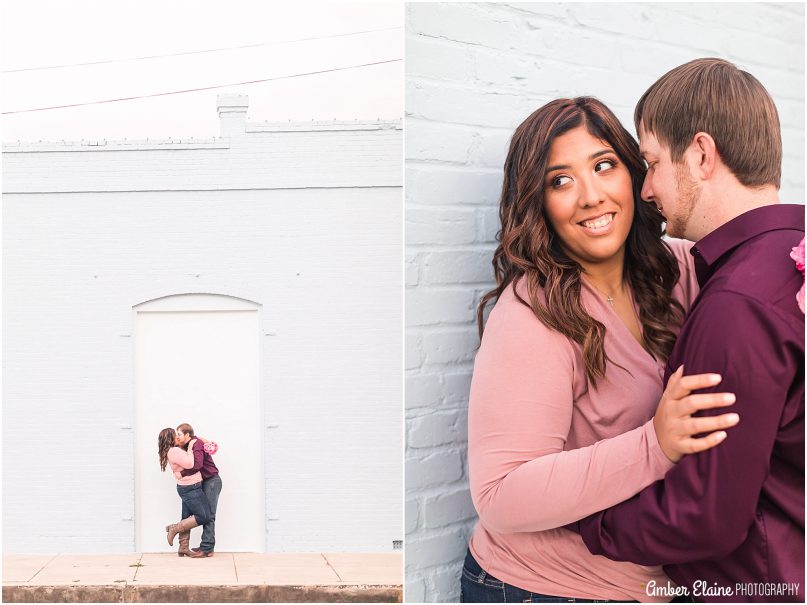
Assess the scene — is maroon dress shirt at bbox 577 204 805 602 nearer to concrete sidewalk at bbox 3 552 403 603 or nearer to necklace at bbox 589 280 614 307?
necklace at bbox 589 280 614 307

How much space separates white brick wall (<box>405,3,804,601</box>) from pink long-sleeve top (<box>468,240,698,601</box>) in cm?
37

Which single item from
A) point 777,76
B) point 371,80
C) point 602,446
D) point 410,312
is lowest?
point 602,446

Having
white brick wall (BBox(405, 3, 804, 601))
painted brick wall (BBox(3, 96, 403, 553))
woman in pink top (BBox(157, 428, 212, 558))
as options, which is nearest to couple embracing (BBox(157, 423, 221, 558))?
woman in pink top (BBox(157, 428, 212, 558))

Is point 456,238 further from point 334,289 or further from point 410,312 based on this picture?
point 334,289

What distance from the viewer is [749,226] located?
118 centimetres

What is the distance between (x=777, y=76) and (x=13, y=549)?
34.1 ft

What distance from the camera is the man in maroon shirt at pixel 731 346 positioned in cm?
106

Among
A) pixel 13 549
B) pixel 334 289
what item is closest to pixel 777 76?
pixel 334 289

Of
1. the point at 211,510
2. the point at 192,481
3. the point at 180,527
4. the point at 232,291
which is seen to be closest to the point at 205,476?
the point at 192,481

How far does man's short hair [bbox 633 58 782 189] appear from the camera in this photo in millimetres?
1179

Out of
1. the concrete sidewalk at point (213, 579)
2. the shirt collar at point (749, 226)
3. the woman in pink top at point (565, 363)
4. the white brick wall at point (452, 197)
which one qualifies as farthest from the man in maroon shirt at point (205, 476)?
the shirt collar at point (749, 226)

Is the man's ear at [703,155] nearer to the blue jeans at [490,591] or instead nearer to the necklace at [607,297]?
Result: the necklace at [607,297]

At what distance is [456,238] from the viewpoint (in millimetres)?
1791

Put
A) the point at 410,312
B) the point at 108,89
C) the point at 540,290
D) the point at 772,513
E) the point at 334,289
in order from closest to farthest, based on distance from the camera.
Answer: the point at 772,513, the point at 540,290, the point at 410,312, the point at 334,289, the point at 108,89
